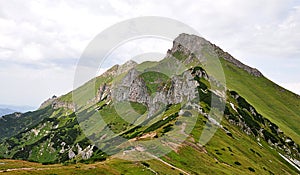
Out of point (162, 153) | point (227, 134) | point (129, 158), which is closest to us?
point (129, 158)

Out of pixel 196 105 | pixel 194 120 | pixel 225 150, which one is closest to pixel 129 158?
pixel 225 150

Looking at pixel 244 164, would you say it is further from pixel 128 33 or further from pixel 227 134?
pixel 128 33

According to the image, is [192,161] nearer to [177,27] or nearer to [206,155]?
[206,155]

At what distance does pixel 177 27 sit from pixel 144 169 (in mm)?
46079

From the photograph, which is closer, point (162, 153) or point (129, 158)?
point (129, 158)

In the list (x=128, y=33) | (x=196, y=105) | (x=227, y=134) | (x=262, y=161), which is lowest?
(x=262, y=161)

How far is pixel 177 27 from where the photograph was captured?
106562 millimetres

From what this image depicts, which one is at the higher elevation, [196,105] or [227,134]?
[196,105]

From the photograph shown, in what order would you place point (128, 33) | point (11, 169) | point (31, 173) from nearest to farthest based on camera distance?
point (31, 173) < point (11, 169) < point (128, 33)

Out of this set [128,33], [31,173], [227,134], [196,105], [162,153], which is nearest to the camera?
[31,173]

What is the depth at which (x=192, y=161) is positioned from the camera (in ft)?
385

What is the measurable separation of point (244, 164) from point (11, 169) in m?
90.6

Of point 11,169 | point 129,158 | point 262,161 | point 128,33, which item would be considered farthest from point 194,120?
point 11,169

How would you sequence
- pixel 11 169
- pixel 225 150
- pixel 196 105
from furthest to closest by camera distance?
pixel 196 105 → pixel 225 150 → pixel 11 169
